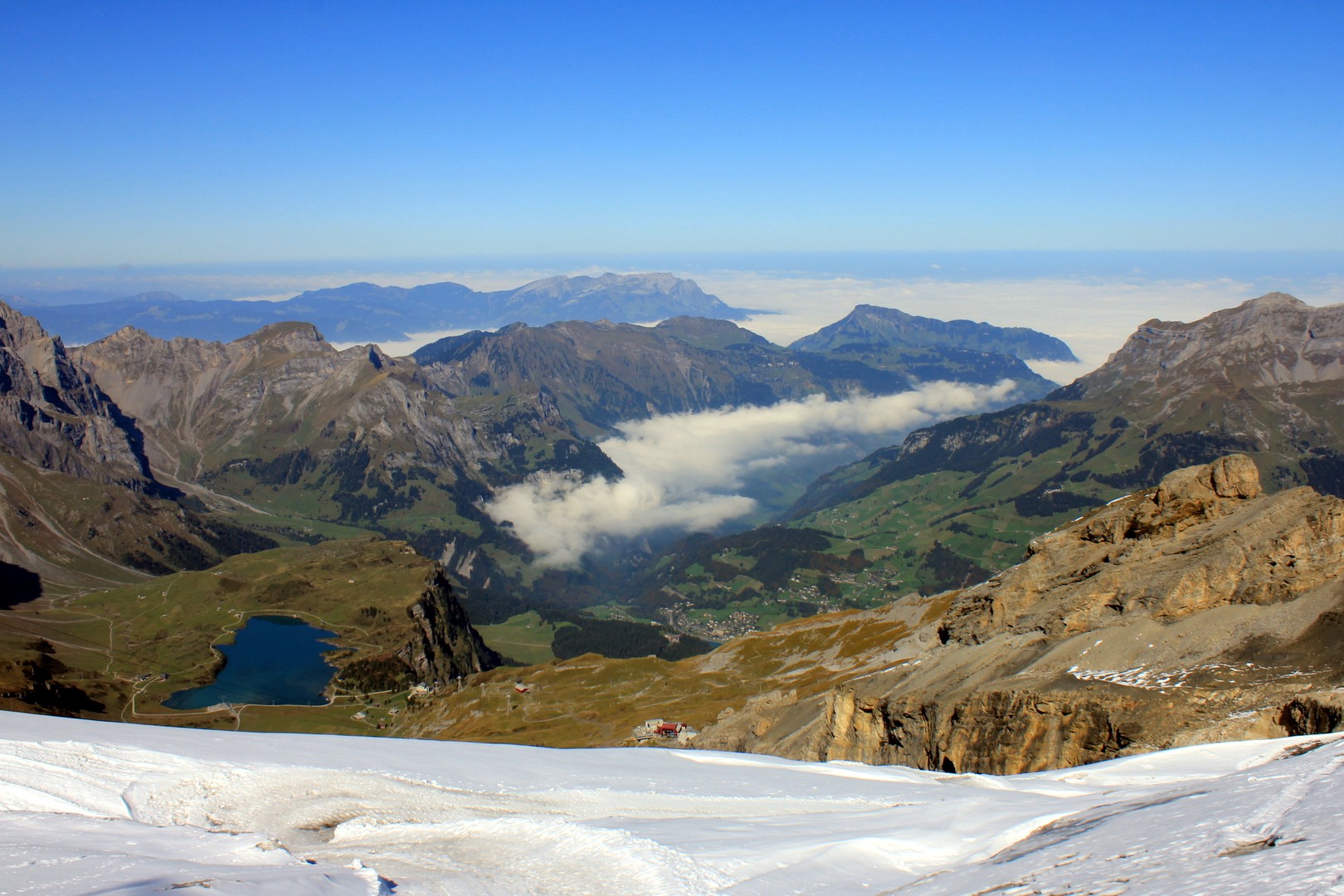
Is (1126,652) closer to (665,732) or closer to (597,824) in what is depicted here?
(597,824)

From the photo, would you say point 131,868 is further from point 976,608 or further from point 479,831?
point 976,608

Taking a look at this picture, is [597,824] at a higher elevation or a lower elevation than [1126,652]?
higher

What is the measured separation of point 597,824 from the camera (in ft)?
82.4

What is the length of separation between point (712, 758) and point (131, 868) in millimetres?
27950

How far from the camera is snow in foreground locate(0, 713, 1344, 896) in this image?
60.4 ft

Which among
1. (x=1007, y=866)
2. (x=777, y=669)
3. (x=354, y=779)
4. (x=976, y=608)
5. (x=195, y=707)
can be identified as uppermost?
(x=1007, y=866)

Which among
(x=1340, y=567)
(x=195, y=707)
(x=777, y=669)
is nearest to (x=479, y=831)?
(x=1340, y=567)

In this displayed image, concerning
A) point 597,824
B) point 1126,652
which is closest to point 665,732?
point 1126,652

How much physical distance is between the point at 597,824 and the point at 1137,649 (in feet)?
125

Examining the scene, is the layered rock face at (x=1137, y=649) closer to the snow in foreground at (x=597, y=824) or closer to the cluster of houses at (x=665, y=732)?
the snow in foreground at (x=597, y=824)

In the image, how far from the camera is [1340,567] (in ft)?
152

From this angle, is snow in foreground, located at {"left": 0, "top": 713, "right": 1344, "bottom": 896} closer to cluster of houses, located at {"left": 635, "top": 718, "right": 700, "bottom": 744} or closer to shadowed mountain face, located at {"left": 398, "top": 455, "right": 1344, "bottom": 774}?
shadowed mountain face, located at {"left": 398, "top": 455, "right": 1344, "bottom": 774}

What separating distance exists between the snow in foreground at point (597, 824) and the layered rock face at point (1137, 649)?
6.38 m

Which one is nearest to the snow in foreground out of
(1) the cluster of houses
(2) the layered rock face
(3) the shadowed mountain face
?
(2) the layered rock face
